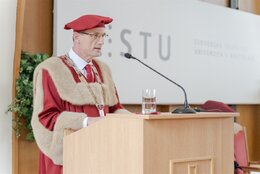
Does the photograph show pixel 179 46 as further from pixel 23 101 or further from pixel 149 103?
pixel 149 103

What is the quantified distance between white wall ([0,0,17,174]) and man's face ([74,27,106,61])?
3.10 feet

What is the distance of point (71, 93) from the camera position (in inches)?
89.9

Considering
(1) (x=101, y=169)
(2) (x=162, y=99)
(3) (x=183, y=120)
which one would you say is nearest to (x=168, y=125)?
(3) (x=183, y=120)

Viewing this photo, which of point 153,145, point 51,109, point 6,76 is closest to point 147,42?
point 6,76

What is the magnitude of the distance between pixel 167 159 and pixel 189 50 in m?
3.14

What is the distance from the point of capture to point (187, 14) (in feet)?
15.8

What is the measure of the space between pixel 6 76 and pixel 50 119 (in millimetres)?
1122

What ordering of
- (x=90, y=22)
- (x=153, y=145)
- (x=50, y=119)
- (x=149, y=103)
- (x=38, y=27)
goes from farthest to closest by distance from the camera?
(x=38, y=27) → (x=90, y=22) → (x=50, y=119) → (x=149, y=103) → (x=153, y=145)

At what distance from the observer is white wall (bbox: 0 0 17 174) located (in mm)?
3158

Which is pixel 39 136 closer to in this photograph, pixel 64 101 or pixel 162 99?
pixel 64 101

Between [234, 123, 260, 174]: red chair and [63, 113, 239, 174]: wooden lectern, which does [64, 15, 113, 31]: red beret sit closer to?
[63, 113, 239, 174]: wooden lectern

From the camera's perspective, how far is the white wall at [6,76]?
10.4 feet

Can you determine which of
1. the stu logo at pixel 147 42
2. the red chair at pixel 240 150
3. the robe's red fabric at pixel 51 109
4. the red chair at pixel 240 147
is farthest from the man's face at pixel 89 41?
the red chair at pixel 240 150

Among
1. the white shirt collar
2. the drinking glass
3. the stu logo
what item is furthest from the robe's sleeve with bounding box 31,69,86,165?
the stu logo
